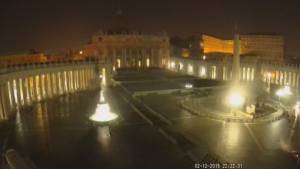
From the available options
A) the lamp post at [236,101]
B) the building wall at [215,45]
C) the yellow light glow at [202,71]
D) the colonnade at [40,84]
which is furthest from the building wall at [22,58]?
the building wall at [215,45]

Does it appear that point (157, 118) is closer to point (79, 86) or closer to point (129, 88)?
point (129, 88)

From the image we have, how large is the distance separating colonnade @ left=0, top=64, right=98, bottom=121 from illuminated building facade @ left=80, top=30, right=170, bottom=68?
18.9 m

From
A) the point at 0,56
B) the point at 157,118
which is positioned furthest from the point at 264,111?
the point at 0,56

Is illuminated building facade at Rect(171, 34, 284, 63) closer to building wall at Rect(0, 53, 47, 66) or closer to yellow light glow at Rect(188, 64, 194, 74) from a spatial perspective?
yellow light glow at Rect(188, 64, 194, 74)

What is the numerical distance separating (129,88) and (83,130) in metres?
19.8

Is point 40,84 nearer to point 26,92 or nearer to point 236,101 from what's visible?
point 26,92

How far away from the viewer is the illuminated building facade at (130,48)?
76.7 m

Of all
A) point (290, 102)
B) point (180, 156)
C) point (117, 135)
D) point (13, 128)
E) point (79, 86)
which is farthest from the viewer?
point (79, 86)

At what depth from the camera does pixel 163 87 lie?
49.0 meters

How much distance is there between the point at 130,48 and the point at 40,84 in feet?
112

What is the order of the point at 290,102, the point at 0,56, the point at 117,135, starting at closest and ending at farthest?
the point at 117,135, the point at 290,102, the point at 0,56

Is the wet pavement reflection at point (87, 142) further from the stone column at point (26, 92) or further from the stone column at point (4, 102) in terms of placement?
the stone column at point (26, 92)

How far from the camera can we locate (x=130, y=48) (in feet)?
255

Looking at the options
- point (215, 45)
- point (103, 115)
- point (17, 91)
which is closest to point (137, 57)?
point (215, 45)
